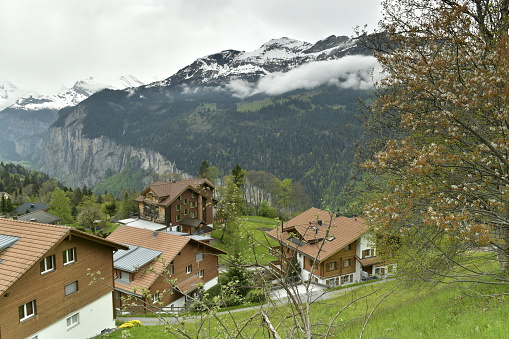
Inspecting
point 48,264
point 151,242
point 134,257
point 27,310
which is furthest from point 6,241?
point 151,242

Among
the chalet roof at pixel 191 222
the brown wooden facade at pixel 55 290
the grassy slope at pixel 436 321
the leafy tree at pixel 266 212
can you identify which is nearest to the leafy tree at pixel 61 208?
the chalet roof at pixel 191 222

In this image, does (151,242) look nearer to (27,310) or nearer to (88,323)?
(88,323)

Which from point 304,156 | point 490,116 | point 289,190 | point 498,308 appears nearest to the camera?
point 490,116

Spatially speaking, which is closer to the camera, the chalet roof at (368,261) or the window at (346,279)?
A: the chalet roof at (368,261)

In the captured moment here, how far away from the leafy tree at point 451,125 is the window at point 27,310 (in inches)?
699

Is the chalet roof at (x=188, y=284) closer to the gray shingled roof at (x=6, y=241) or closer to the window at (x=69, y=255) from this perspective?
the window at (x=69, y=255)

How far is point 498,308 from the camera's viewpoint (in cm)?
977

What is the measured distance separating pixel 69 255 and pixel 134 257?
40.5 feet

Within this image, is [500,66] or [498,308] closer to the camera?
[500,66]

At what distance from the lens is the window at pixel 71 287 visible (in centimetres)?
1984

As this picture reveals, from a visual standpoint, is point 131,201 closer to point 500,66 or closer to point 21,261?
point 21,261

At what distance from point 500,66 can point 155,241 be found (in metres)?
32.4

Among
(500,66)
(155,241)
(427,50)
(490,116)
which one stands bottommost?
(155,241)

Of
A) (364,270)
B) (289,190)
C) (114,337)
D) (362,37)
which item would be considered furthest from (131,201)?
(362,37)
